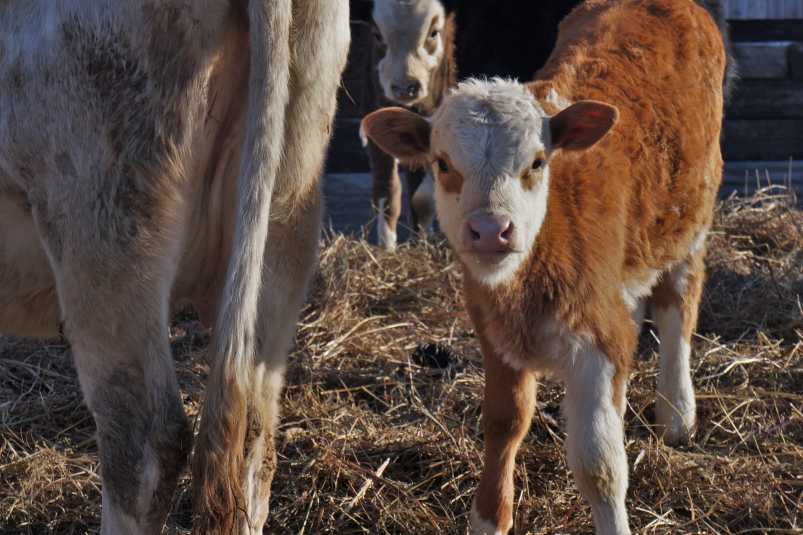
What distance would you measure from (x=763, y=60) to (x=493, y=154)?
19.7 feet

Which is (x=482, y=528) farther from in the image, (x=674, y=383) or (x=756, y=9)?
(x=756, y=9)

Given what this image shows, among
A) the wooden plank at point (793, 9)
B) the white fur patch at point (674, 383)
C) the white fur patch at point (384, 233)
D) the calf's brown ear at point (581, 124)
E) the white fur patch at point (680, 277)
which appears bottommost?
the white fur patch at point (384, 233)

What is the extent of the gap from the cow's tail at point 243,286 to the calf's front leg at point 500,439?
883 mm

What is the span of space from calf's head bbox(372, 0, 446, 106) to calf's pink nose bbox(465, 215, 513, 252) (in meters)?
3.51

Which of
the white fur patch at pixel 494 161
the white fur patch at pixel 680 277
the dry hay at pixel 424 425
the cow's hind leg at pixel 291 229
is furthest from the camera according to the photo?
the white fur patch at pixel 680 277

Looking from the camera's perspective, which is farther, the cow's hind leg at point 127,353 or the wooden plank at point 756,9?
the wooden plank at point 756,9

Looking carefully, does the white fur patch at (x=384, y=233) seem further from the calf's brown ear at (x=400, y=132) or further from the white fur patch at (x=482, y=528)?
the white fur patch at (x=482, y=528)

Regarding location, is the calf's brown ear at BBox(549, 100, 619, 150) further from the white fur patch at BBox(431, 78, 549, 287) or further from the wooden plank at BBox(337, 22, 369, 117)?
the wooden plank at BBox(337, 22, 369, 117)

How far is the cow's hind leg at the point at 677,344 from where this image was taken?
11.6 ft

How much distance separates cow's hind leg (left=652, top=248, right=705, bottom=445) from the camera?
3543 mm

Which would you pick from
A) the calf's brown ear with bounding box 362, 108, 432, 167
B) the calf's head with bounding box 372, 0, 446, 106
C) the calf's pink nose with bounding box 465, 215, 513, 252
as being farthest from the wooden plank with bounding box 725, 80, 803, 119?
the calf's pink nose with bounding box 465, 215, 513, 252

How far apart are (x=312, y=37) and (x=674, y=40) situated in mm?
1978

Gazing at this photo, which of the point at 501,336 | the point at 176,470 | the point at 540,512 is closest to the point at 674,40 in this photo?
the point at 501,336

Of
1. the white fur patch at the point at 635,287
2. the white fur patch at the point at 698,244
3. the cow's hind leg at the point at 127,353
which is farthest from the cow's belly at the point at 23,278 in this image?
the white fur patch at the point at 698,244
